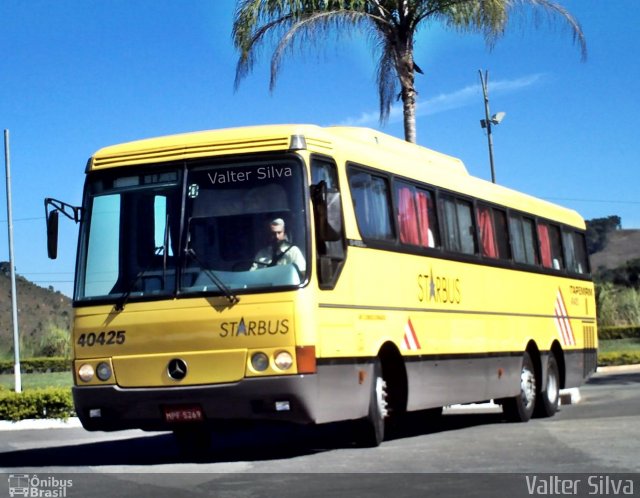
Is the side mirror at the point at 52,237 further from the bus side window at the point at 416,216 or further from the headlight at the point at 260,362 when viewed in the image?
the bus side window at the point at 416,216

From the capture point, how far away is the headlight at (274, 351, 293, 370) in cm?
1216

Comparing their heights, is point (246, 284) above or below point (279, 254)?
below

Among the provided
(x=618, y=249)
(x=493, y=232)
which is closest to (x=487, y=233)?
(x=493, y=232)

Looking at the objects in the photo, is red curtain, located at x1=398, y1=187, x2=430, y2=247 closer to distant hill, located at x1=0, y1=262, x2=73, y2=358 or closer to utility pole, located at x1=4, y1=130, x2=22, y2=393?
utility pole, located at x1=4, y1=130, x2=22, y2=393

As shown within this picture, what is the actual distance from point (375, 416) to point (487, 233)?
516 cm

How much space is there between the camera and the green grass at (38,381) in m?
40.4

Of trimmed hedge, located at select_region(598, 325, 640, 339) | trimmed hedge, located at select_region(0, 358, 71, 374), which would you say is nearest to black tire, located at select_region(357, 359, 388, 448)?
trimmed hedge, located at select_region(598, 325, 640, 339)

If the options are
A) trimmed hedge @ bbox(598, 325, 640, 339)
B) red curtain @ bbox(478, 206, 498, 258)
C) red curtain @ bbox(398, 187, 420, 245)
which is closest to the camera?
red curtain @ bbox(398, 187, 420, 245)

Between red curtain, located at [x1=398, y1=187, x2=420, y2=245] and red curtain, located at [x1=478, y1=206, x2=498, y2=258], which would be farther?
red curtain, located at [x1=478, y1=206, x2=498, y2=258]

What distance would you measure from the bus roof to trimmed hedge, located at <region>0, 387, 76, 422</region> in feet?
30.4

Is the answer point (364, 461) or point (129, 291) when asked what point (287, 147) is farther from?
Result: point (364, 461)

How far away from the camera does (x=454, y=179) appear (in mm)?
17250

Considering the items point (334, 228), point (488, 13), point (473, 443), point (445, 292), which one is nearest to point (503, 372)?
point (445, 292)

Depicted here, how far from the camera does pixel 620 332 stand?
5400cm
